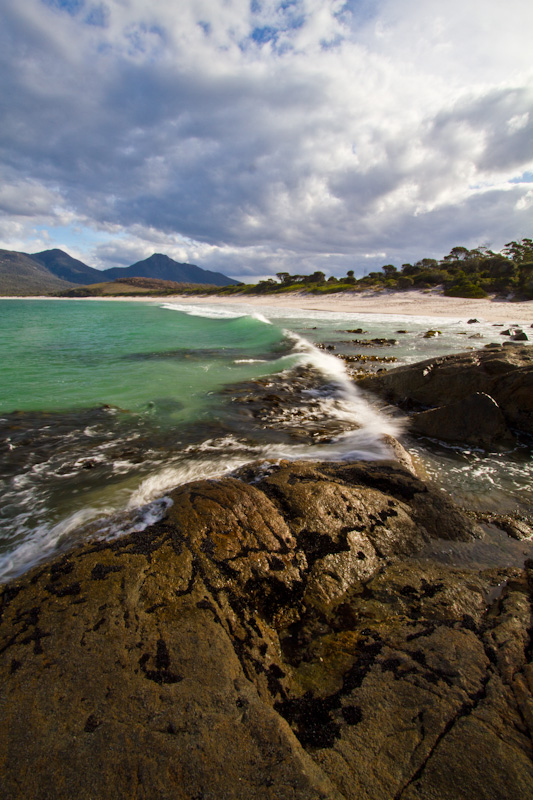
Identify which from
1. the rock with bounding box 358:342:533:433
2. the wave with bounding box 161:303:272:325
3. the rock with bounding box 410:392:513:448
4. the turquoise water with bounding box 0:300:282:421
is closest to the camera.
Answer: the rock with bounding box 410:392:513:448

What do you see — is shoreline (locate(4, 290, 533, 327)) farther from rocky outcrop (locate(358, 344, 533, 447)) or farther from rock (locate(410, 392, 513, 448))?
rock (locate(410, 392, 513, 448))

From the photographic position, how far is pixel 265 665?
2.42 m

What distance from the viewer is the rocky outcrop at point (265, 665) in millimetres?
1698

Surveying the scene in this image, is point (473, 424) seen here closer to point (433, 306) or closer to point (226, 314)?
point (433, 306)

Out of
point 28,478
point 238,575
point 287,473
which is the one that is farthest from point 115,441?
point 238,575

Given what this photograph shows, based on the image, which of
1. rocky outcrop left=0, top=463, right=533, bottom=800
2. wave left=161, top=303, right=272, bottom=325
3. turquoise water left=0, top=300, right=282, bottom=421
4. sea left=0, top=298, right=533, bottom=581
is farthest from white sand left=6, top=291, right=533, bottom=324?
rocky outcrop left=0, top=463, right=533, bottom=800

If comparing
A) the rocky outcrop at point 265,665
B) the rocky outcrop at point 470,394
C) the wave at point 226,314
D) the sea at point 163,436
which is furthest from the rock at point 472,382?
the wave at point 226,314

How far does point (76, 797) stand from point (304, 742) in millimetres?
1149

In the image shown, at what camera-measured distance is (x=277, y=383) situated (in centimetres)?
1188

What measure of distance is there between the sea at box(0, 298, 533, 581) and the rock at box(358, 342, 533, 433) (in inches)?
28.0

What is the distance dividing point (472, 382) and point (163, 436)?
7361 millimetres

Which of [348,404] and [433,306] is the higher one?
[433,306]

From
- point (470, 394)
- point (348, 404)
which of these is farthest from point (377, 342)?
point (470, 394)

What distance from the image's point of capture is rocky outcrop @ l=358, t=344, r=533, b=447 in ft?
22.5
